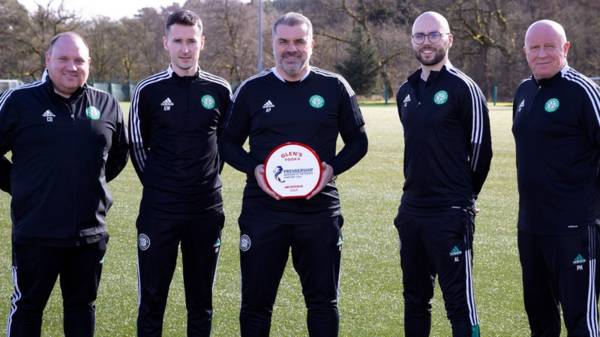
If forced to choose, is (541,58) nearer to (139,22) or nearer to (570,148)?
(570,148)

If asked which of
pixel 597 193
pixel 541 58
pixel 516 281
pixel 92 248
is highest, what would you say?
pixel 541 58

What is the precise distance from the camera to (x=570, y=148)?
13.3ft

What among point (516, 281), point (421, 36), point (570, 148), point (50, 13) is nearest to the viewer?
point (570, 148)

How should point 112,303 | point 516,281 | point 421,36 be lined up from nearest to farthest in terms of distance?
point 421,36 → point 112,303 → point 516,281

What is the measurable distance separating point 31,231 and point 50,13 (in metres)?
52.4

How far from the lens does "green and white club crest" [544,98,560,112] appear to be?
13.5ft

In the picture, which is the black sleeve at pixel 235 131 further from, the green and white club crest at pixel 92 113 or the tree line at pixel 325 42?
the tree line at pixel 325 42

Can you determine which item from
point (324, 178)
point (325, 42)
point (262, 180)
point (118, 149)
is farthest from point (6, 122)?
point (325, 42)

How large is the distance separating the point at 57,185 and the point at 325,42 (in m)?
55.9

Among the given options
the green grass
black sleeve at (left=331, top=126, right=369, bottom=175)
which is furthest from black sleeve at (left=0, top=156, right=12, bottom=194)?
black sleeve at (left=331, top=126, right=369, bottom=175)

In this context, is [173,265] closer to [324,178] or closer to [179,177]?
[179,177]

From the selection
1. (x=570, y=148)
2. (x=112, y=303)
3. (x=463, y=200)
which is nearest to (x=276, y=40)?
(x=463, y=200)

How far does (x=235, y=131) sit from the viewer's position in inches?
169

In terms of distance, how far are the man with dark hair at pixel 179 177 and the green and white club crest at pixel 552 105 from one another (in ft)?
6.68
